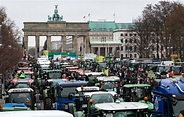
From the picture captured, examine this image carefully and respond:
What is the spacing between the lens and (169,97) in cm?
1115

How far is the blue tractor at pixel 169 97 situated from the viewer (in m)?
10.7

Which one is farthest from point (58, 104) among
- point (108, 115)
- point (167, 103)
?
point (108, 115)

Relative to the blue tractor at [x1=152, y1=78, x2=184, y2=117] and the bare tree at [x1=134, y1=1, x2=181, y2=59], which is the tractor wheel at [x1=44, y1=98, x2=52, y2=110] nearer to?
the blue tractor at [x1=152, y1=78, x2=184, y2=117]

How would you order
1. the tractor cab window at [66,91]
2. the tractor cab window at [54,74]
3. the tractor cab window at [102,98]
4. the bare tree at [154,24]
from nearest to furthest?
1. the tractor cab window at [102,98]
2. the tractor cab window at [66,91]
3. the tractor cab window at [54,74]
4. the bare tree at [154,24]

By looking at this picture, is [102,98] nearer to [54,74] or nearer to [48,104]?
[48,104]

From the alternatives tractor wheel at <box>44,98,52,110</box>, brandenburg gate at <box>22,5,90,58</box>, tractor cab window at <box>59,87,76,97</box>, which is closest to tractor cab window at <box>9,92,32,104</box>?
tractor cab window at <box>59,87,76,97</box>

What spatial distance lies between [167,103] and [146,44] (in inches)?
3189

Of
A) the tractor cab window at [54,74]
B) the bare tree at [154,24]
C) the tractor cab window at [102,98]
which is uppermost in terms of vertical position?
the bare tree at [154,24]

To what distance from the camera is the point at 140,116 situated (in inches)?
356

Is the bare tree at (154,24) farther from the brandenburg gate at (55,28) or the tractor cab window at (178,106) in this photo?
the tractor cab window at (178,106)

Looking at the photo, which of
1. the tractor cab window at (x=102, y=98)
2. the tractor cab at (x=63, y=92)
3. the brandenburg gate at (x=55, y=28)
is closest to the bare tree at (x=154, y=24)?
the brandenburg gate at (x=55, y=28)

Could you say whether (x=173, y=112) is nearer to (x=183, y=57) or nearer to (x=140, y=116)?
(x=140, y=116)

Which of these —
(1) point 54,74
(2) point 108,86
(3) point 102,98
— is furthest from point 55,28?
(3) point 102,98

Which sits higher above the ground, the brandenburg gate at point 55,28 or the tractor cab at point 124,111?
the brandenburg gate at point 55,28
